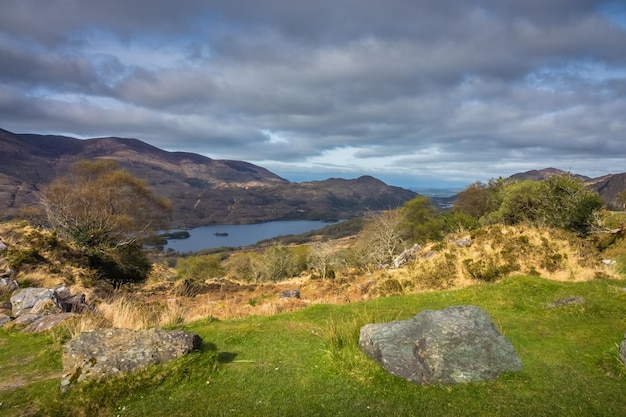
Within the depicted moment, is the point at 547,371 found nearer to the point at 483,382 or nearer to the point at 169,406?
the point at 483,382

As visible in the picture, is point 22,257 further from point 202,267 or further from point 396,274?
point 202,267

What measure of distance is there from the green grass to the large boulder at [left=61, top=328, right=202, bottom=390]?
24 cm

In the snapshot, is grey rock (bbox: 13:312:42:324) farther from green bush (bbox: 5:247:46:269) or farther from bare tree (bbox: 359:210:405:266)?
bare tree (bbox: 359:210:405:266)

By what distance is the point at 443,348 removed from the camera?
6984 millimetres

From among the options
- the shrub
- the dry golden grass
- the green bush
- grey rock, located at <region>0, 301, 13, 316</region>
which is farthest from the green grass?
the shrub

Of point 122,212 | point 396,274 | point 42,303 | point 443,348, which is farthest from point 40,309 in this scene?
point 122,212

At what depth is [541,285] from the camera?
12.7 meters

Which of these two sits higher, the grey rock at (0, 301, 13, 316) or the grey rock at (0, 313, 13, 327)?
the grey rock at (0, 313, 13, 327)

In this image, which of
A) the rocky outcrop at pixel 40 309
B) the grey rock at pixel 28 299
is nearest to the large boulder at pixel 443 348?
the rocky outcrop at pixel 40 309

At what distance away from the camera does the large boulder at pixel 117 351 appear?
21.5 ft

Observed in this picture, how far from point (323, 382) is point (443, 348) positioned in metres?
2.37

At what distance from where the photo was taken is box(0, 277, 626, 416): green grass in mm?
5770

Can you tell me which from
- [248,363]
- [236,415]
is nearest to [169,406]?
[236,415]

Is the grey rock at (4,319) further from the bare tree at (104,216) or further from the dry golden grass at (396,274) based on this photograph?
the bare tree at (104,216)
